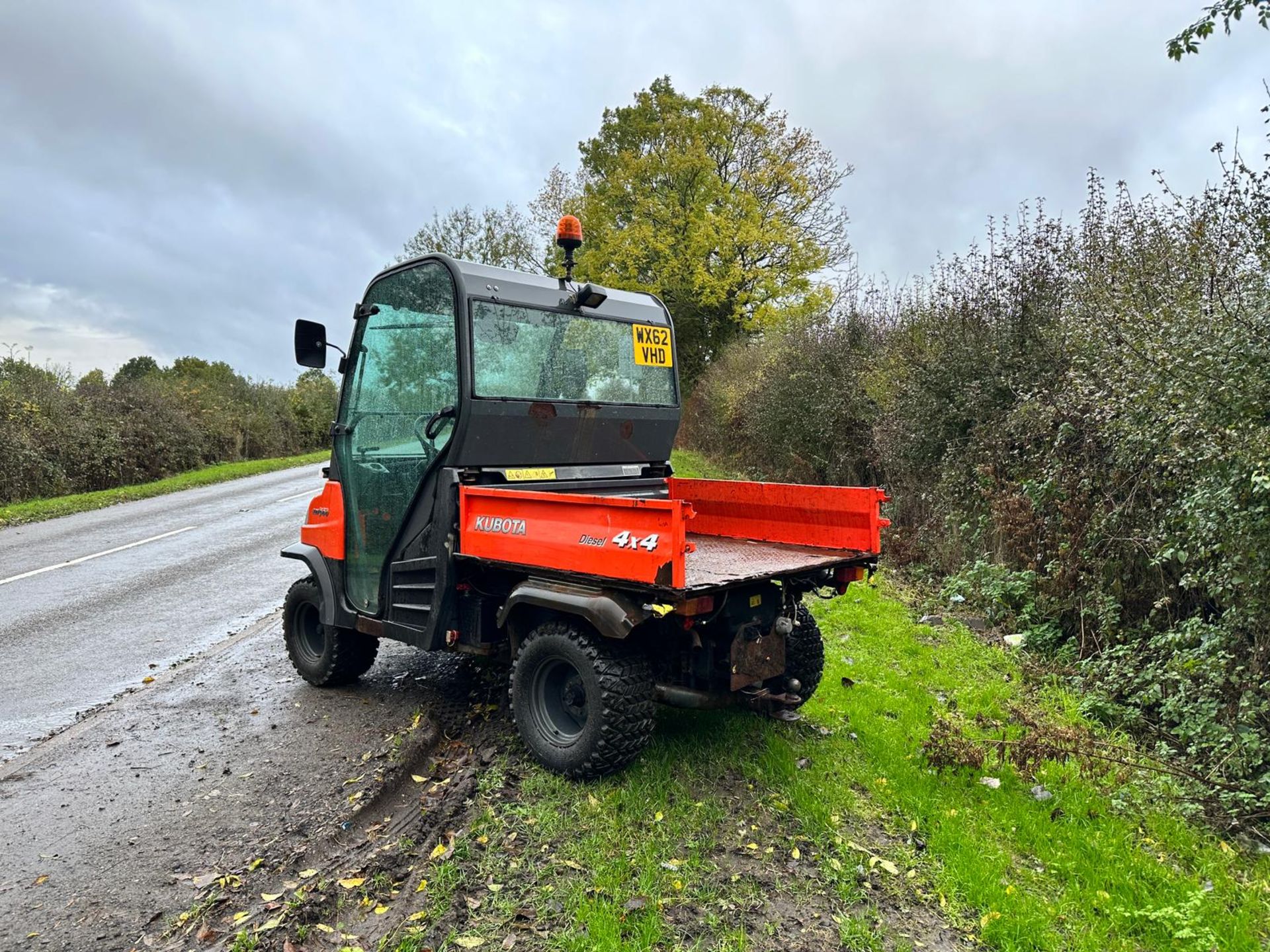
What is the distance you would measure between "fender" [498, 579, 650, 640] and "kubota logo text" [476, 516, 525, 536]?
25 cm

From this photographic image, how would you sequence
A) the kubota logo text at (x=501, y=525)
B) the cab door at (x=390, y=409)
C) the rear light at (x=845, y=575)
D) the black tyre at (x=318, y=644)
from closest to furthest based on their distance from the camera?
the kubota logo text at (x=501, y=525) < the rear light at (x=845, y=575) < the cab door at (x=390, y=409) < the black tyre at (x=318, y=644)

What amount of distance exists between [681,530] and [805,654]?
1754 mm

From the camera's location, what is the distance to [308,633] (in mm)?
5270

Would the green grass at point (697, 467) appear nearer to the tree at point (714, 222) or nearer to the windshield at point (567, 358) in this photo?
the tree at point (714, 222)

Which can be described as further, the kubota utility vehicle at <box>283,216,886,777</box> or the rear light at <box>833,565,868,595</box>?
the rear light at <box>833,565,868,595</box>

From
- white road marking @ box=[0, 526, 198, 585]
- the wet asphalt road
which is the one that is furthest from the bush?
white road marking @ box=[0, 526, 198, 585]

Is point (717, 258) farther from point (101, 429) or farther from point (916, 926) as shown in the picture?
point (916, 926)

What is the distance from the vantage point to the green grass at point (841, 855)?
2725mm

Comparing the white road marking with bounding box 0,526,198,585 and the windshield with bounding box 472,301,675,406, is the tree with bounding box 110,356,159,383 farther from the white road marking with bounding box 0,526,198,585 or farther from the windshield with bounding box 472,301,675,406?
the windshield with bounding box 472,301,675,406

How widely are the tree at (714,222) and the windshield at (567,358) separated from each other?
1802 centimetres

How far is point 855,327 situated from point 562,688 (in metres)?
9.47

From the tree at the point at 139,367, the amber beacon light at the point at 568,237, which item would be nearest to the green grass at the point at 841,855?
the amber beacon light at the point at 568,237

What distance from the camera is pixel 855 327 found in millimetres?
11844

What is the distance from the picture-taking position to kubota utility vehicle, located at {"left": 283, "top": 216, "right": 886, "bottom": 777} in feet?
11.3
